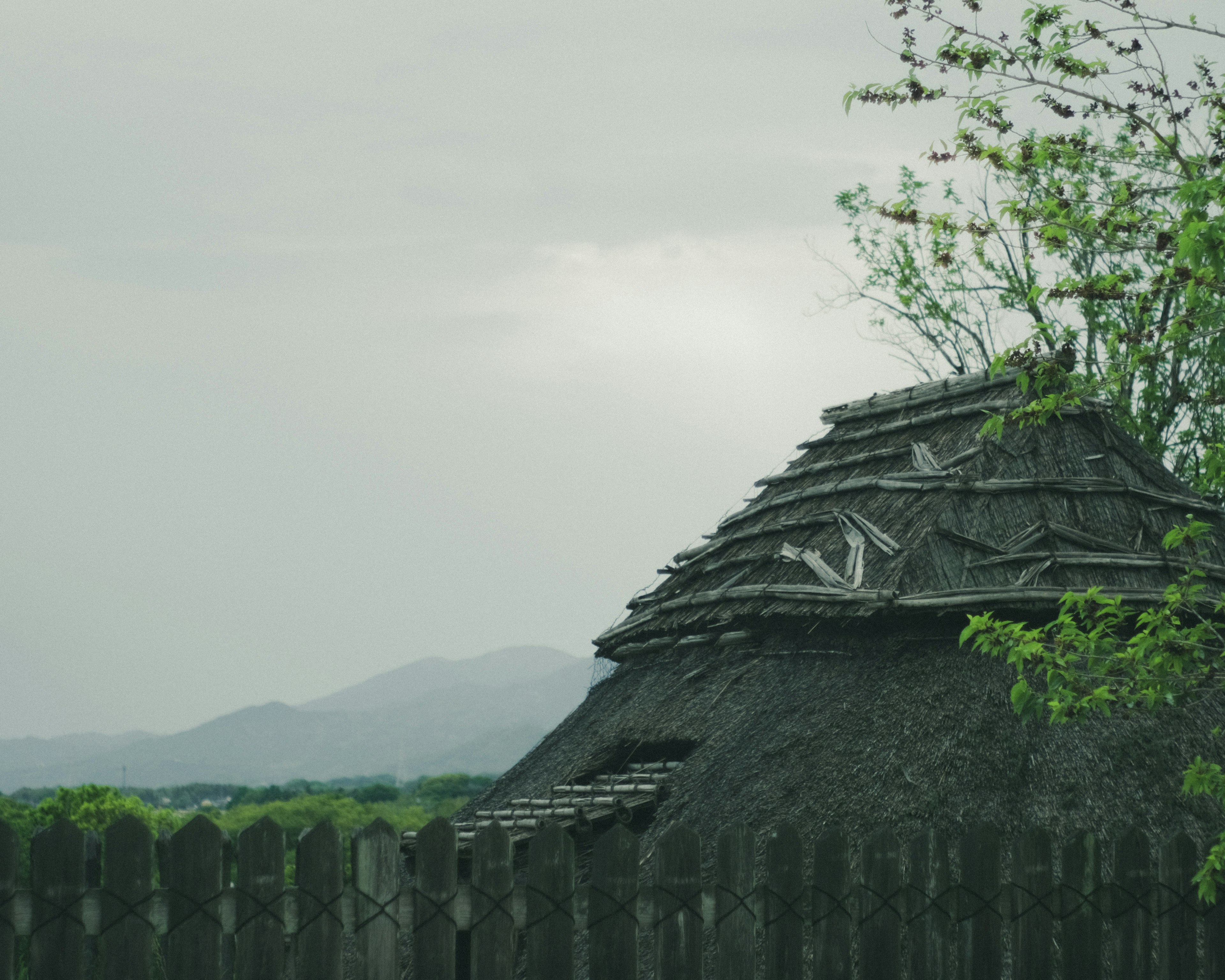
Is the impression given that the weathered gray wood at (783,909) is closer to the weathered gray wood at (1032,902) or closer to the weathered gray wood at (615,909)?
the weathered gray wood at (615,909)

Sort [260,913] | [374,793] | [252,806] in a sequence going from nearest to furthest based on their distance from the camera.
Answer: [260,913], [252,806], [374,793]

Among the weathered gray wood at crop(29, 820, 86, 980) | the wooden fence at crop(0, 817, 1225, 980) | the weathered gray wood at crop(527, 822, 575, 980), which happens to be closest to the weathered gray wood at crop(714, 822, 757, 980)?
the wooden fence at crop(0, 817, 1225, 980)

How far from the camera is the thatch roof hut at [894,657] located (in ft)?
23.9

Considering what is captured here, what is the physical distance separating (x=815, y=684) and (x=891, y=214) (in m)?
3.35

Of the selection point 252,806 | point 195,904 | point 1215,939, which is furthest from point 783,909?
point 252,806

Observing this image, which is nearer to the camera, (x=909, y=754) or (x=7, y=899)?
(x=7, y=899)

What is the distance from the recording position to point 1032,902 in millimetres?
5949

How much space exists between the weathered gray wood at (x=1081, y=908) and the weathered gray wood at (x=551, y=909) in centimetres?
251

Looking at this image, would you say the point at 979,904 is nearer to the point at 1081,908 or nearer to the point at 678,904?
the point at 1081,908

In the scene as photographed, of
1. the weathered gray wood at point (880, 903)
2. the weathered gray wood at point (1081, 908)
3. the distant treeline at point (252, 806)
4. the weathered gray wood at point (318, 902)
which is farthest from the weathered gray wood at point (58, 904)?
the weathered gray wood at point (1081, 908)

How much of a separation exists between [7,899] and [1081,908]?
5063 mm

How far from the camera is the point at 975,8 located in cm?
680

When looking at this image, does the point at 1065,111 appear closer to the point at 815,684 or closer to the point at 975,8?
the point at 975,8

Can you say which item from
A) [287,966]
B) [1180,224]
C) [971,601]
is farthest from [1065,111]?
[287,966]
